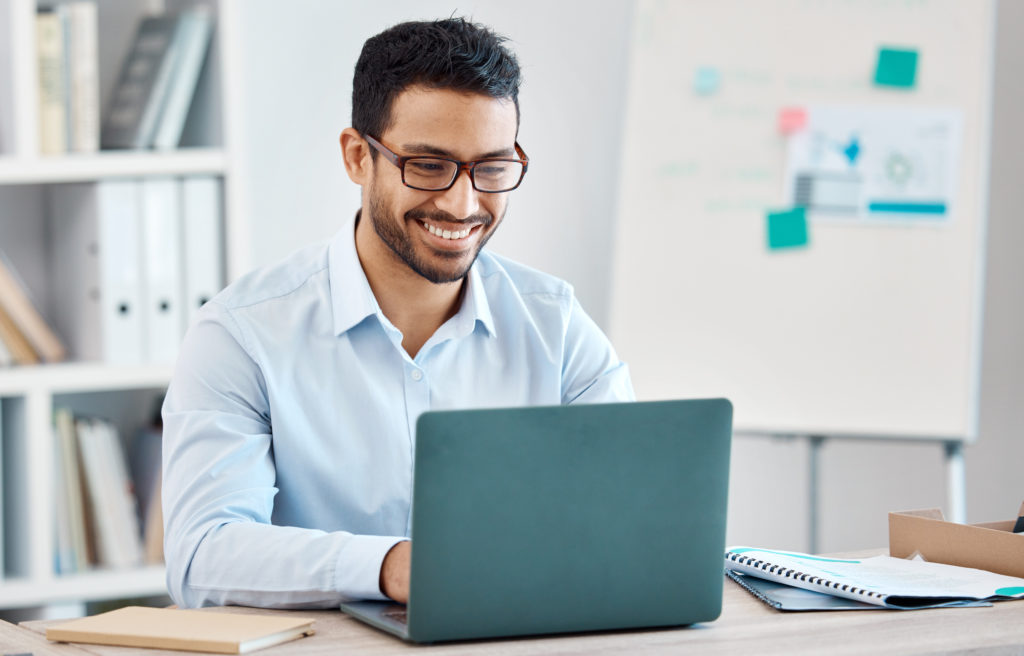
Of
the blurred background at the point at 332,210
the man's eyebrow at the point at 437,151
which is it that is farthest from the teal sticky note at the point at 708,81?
the man's eyebrow at the point at 437,151

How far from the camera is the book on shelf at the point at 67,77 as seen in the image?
2223 millimetres

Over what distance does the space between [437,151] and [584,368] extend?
391 mm

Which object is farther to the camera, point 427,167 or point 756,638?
point 427,167

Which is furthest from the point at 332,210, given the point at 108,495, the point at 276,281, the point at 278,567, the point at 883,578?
the point at 883,578

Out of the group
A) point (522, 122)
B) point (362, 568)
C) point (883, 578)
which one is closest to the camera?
point (362, 568)

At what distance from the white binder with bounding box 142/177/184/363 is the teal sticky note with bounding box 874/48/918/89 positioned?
1.45 m

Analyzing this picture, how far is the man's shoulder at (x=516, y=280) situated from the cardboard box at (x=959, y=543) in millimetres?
547

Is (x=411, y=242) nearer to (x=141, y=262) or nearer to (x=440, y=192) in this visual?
(x=440, y=192)

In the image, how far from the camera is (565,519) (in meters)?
1.01

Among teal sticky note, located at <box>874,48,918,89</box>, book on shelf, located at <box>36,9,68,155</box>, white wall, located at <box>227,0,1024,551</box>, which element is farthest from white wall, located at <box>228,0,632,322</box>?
teal sticky note, located at <box>874,48,918,89</box>

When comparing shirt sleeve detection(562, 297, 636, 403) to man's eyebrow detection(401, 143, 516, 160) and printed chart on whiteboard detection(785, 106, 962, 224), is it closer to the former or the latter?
man's eyebrow detection(401, 143, 516, 160)

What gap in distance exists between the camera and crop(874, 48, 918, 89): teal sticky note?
2480 mm

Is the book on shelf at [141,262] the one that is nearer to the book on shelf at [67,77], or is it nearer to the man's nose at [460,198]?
the book on shelf at [67,77]

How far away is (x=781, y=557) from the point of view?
1293 mm
